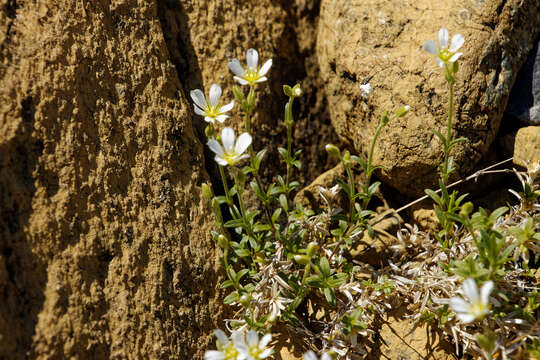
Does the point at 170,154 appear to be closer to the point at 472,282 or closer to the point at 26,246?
the point at 26,246

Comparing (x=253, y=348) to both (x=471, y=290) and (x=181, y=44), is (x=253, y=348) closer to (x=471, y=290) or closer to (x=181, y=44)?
(x=471, y=290)

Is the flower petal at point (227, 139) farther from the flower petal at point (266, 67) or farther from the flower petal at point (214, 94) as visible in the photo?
the flower petal at point (266, 67)

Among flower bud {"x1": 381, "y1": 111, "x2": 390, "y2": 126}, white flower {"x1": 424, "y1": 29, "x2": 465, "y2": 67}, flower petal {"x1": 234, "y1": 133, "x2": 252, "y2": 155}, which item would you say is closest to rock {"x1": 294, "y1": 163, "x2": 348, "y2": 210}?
flower bud {"x1": 381, "y1": 111, "x2": 390, "y2": 126}

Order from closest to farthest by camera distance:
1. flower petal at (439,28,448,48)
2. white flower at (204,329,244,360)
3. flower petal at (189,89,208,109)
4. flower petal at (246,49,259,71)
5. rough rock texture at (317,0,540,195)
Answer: white flower at (204,329,244,360) → flower petal at (439,28,448,48) → flower petal at (189,89,208,109) → flower petal at (246,49,259,71) → rough rock texture at (317,0,540,195)

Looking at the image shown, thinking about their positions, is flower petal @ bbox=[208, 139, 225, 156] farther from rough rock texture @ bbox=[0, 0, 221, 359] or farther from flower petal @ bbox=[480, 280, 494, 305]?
flower petal @ bbox=[480, 280, 494, 305]

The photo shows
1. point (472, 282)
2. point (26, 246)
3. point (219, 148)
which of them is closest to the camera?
point (472, 282)

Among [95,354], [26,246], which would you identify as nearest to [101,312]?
Result: [95,354]

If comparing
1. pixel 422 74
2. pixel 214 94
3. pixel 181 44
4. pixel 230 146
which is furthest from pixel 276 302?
pixel 181 44
